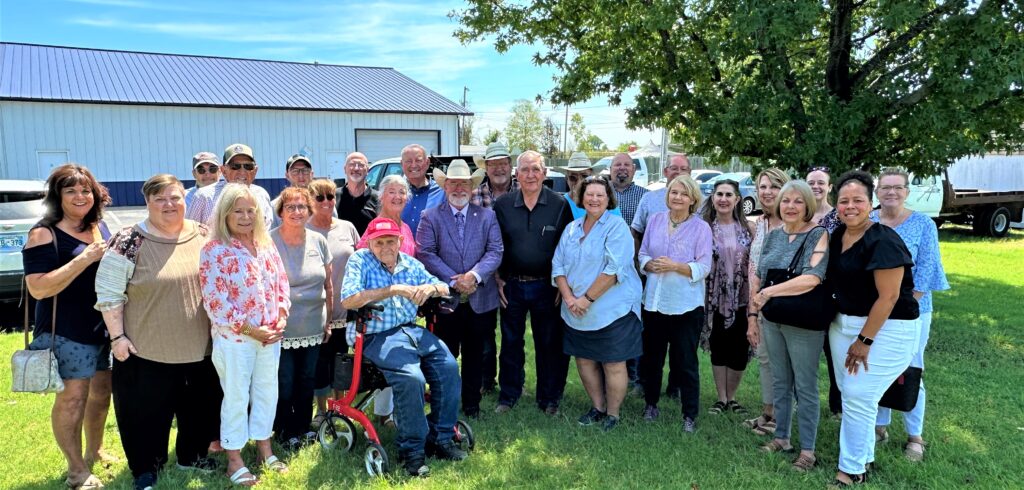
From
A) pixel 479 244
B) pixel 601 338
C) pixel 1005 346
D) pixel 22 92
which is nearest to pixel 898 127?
pixel 1005 346

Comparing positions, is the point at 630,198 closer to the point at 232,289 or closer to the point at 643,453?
the point at 643,453

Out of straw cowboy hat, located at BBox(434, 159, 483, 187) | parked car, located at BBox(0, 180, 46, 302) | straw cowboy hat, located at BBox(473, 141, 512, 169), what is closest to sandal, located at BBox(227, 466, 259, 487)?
straw cowboy hat, located at BBox(434, 159, 483, 187)

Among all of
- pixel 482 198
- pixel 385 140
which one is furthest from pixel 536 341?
pixel 385 140

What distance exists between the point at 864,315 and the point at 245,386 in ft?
11.7

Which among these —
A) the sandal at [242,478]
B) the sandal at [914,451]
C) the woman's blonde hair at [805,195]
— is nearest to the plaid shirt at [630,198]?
the woman's blonde hair at [805,195]

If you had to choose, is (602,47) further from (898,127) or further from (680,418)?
(680,418)

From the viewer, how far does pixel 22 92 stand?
65.7 ft

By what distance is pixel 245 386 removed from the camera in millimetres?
3648

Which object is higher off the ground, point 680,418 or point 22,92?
point 22,92

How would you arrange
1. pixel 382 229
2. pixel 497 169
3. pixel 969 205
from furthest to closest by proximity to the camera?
1. pixel 969 205
2. pixel 497 169
3. pixel 382 229

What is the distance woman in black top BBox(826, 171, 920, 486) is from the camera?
3.38 metres

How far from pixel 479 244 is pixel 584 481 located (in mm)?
1821

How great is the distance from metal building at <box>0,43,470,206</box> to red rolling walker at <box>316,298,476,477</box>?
67.7ft

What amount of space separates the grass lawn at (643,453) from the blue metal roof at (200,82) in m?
19.3
